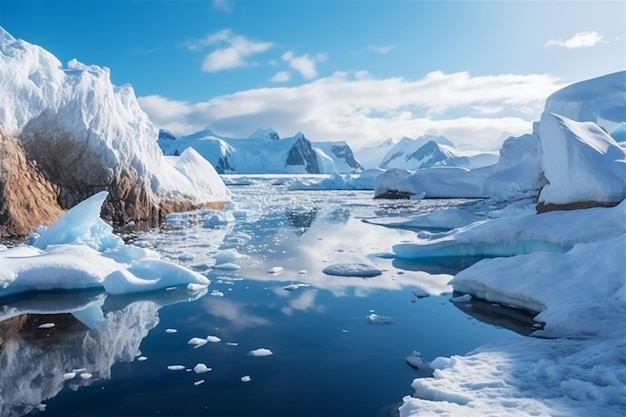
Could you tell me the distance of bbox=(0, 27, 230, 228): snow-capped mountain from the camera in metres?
15.5

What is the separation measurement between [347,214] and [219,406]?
67.5ft

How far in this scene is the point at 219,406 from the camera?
4.10 metres

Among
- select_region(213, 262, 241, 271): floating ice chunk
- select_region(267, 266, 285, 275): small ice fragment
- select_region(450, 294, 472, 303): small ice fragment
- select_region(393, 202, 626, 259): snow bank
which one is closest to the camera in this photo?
select_region(450, 294, 472, 303): small ice fragment

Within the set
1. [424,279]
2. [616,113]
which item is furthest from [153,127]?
[616,113]

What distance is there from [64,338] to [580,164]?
1159cm

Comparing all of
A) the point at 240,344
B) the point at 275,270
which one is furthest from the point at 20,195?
the point at 240,344

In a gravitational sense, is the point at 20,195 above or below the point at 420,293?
above

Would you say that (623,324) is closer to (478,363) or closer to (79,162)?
(478,363)

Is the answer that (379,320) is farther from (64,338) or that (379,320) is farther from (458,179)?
(458,179)

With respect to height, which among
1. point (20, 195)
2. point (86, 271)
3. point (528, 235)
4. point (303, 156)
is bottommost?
point (528, 235)

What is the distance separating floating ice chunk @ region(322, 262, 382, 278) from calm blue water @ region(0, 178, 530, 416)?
295mm

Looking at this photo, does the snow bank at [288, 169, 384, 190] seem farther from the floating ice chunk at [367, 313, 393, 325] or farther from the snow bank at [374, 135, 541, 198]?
the floating ice chunk at [367, 313, 393, 325]

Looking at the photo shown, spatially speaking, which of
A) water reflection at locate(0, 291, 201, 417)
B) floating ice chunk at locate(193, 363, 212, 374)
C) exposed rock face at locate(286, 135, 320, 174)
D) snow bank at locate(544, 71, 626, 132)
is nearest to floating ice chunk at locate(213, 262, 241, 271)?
water reflection at locate(0, 291, 201, 417)

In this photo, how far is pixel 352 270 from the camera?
32.5 feet
